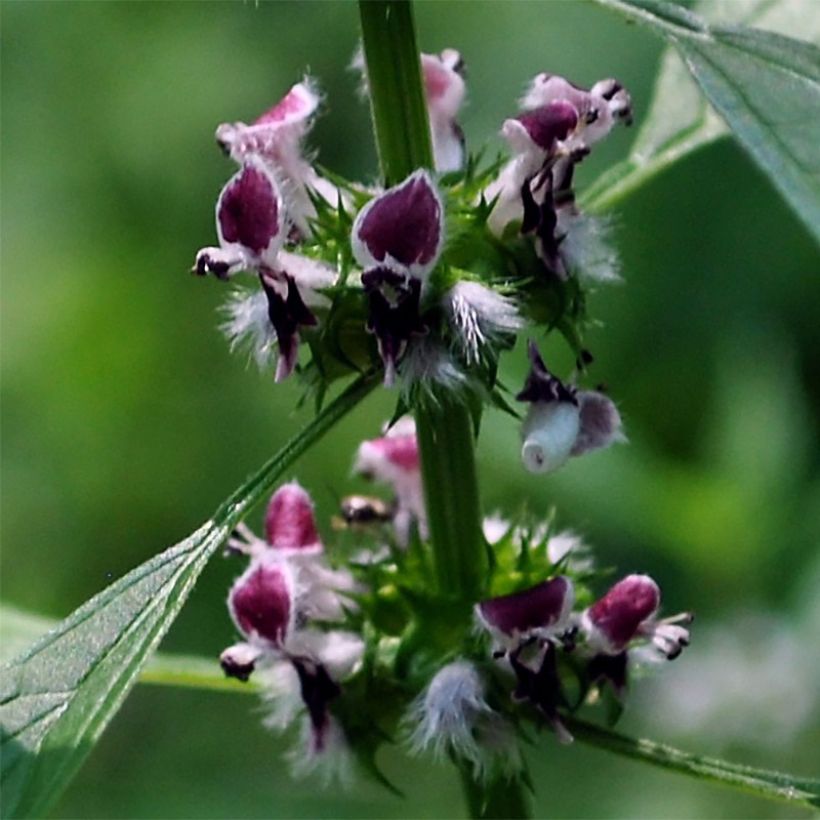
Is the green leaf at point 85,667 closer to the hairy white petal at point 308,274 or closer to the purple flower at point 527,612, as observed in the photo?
the hairy white petal at point 308,274

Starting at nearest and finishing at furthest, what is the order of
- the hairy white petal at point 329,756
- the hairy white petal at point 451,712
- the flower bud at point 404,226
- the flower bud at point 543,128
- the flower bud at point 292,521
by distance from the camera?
1. the flower bud at point 404,226
2. the flower bud at point 543,128
3. the hairy white petal at point 451,712
4. the hairy white petal at point 329,756
5. the flower bud at point 292,521

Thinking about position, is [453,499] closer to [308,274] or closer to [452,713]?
[452,713]

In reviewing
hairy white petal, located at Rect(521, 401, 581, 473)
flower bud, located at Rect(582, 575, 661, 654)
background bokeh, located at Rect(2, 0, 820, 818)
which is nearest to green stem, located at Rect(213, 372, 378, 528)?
hairy white petal, located at Rect(521, 401, 581, 473)

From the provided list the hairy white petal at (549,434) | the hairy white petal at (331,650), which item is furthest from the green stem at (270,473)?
the hairy white petal at (331,650)

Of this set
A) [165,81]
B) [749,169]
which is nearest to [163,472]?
[165,81]

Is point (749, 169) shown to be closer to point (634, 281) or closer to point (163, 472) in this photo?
point (634, 281)

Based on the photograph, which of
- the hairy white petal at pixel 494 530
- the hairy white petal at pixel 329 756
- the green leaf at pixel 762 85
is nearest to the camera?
the green leaf at pixel 762 85
